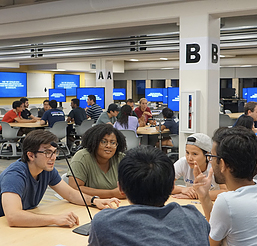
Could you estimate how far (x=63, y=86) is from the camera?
60.8ft

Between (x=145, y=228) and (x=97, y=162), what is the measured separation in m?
1.82

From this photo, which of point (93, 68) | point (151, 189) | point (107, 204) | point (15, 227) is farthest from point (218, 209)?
point (93, 68)

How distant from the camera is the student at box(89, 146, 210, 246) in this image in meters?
1.20

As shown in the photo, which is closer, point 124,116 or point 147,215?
point 147,215

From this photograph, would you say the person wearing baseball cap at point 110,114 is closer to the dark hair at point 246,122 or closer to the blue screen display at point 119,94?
the dark hair at point 246,122

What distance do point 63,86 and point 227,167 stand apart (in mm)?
17293

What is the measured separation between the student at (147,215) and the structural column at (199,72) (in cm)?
401

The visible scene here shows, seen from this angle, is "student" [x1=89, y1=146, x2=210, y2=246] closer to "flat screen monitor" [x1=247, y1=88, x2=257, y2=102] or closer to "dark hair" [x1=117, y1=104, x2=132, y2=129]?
"dark hair" [x1=117, y1=104, x2=132, y2=129]

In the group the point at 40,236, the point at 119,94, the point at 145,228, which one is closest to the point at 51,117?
the point at 40,236

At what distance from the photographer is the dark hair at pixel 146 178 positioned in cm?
128

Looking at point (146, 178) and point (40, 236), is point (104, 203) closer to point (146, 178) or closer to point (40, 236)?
point (40, 236)

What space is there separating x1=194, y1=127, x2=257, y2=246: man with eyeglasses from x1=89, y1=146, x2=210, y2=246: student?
0.97ft

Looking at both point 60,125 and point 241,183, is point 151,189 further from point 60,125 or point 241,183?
point 60,125

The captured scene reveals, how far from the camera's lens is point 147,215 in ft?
4.03
